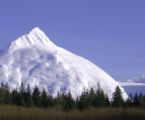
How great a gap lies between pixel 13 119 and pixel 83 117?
4.56 meters

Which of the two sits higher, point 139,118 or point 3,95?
point 3,95

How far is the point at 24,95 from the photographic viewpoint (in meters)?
72.0

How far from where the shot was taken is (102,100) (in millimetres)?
68250

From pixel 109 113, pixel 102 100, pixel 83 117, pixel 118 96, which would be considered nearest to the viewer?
pixel 83 117

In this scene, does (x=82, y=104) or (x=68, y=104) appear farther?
(x=82, y=104)

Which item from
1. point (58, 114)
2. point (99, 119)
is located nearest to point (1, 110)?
point (58, 114)

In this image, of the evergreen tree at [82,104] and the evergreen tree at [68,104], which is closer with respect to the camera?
the evergreen tree at [68,104]

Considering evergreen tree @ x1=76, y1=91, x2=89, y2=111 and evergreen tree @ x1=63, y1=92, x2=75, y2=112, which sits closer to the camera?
evergreen tree @ x1=63, y1=92, x2=75, y2=112

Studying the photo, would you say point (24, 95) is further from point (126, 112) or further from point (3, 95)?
point (126, 112)

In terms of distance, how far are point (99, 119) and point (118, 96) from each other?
42.5 meters

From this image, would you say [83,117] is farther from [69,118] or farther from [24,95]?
[24,95]

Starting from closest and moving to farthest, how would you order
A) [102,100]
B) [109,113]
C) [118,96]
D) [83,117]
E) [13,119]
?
[13,119] < [83,117] < [109,113] < [102,100] < [118,96]

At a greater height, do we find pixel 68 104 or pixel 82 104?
pixel 82 104

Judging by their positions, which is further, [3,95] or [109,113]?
[3,95]
